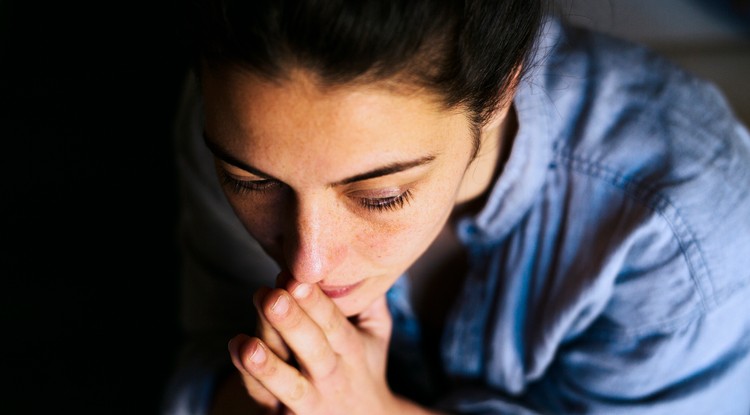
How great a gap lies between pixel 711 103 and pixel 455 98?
40cm

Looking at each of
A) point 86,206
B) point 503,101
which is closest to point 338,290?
point 503,101

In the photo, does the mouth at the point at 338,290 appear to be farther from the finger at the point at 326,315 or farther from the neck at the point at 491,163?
the neck at the point at 491,163

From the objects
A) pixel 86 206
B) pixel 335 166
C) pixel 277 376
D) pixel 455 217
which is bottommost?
pixel 86 206

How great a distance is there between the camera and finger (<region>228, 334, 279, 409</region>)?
71cm

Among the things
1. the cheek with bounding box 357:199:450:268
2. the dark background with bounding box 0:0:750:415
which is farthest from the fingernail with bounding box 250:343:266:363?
the dark background with bounding box 0:0:750:415

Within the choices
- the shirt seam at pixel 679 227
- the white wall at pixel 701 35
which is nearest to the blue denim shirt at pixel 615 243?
the shirt seam at pixel 679 227

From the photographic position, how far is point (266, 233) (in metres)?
0.71

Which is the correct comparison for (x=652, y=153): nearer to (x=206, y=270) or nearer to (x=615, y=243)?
(x=615, y=243)

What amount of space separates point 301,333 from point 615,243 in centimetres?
34

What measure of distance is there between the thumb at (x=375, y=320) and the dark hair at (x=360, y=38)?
12.6 inches

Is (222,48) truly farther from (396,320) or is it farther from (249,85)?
(396,320)

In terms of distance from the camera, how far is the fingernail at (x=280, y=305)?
2.24ft

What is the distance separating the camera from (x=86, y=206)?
158cm

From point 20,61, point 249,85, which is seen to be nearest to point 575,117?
point 249,85
